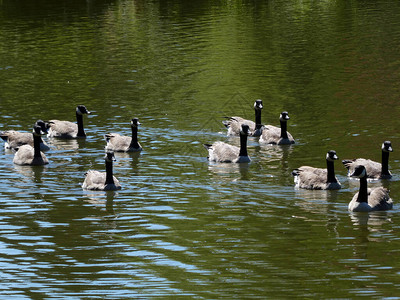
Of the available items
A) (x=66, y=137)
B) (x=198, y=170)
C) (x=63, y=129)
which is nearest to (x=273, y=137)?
(x=198, y=170)

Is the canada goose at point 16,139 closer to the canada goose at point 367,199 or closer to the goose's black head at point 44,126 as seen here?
the goose's black head at point 44,126

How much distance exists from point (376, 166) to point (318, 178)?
2.13 meters

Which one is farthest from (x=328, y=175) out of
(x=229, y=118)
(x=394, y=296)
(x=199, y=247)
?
(x=229, y=118)

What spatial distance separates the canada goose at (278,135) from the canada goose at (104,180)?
7795 millimetres

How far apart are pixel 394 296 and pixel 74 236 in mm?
8213

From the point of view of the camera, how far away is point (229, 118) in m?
36.1

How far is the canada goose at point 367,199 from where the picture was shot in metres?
22.7

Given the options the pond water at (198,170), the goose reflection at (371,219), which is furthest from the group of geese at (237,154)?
the pond water at (198,170)

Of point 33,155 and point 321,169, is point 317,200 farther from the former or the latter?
point 33,155

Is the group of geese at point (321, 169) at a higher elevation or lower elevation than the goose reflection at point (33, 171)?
higher

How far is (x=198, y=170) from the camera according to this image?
28.5 m

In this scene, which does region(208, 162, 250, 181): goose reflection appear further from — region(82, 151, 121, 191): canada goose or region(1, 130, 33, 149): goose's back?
region(1, 130, 33, 149): goose's back

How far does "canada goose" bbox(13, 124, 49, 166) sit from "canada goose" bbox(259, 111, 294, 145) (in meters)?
8.23

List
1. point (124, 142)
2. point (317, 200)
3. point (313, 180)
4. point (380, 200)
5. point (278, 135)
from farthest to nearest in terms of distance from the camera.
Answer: point (278, 135), point (124, 142), point (313, 180), point (317, 200), point (380, 200)
